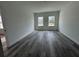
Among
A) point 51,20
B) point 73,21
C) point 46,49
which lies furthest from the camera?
point 51,20

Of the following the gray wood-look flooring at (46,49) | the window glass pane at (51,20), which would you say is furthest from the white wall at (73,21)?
the window glass pane at (51,20)

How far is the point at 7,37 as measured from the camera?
3.59m

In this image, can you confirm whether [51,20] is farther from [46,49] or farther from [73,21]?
[46,49]

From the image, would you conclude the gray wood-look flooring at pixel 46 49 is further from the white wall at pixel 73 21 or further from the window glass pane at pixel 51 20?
the window glass pane at pixel 51 20

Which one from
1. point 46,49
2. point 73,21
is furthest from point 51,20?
point 46,49

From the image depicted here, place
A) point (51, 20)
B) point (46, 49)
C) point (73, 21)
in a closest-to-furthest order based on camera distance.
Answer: point (46, 49)
point (73, 21)
point (51, 20)

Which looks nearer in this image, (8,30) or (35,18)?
(8,30)

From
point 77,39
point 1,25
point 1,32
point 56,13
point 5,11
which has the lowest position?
point 77,39

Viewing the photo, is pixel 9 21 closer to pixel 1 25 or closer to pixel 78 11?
pixel 1 25

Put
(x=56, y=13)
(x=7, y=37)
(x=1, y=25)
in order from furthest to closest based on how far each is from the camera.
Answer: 1. (x=56, y=13)
2. (x=7, y=37)
3. (x=1, y=25)

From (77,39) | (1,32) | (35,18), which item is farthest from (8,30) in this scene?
(35,18)

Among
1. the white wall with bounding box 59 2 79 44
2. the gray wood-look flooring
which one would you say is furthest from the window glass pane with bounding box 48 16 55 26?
the gray wood-look flooring

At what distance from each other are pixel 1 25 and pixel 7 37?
54cm

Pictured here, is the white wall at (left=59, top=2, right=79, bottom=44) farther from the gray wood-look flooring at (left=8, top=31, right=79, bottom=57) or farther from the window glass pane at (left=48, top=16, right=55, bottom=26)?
the window glass pane at (left=48, top=16, right=55, bottom=26)
